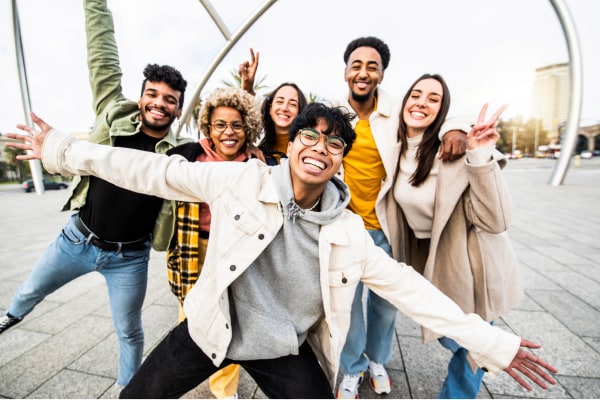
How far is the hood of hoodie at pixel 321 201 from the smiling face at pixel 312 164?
0.06m

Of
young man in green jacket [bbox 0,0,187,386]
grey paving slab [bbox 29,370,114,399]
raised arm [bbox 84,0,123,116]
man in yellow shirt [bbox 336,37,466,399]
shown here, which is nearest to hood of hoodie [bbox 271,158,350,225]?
man in yellow shirt [bbox 336,37,466,399]

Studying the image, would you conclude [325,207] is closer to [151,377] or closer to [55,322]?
[151,377]

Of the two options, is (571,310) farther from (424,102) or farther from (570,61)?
(570,61)

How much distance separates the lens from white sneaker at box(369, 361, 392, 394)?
7.86 ft

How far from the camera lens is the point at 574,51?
11703mm

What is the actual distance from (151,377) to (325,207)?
1.41m

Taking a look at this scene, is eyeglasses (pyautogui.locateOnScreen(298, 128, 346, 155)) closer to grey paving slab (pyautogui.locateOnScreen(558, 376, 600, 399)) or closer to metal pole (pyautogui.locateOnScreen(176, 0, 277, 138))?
grey paving slab (pyautogui.locateOnScreen(558, 376, 600, 399))

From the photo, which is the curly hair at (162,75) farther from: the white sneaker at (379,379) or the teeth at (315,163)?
the white sneaker at (379,379)

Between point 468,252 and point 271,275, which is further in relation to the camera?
point 468,252

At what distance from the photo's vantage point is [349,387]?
2.40m

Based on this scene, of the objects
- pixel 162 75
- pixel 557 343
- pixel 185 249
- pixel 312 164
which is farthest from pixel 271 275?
pixel 557 343

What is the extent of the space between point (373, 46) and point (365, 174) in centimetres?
119

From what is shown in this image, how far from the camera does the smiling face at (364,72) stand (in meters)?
2.46

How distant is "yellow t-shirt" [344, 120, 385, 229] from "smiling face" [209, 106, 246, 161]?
0.98 m
